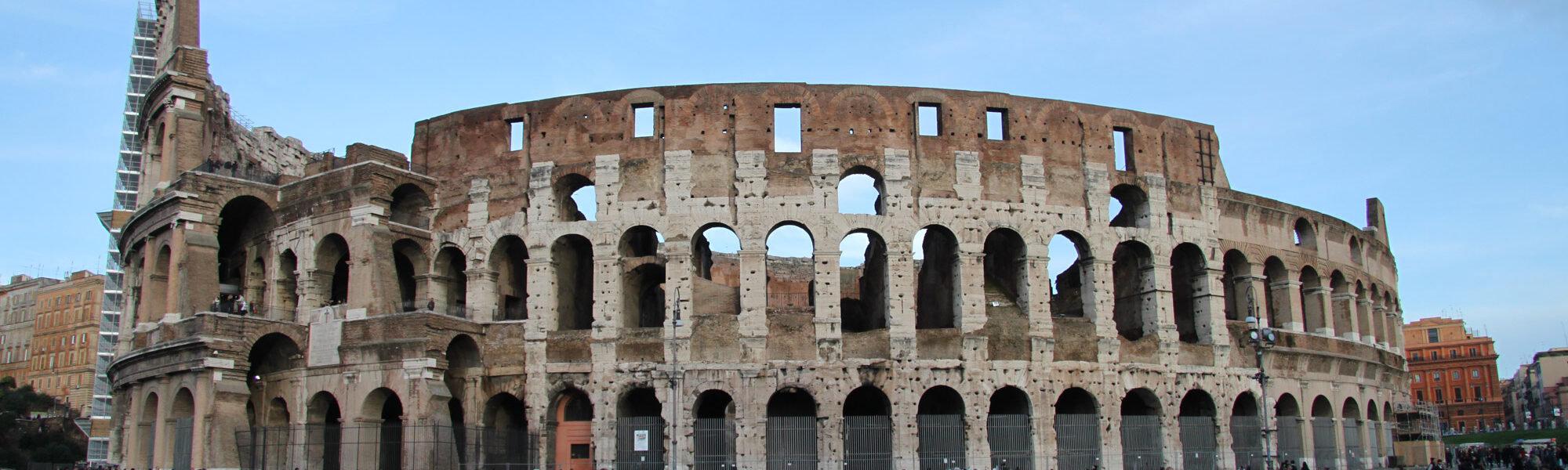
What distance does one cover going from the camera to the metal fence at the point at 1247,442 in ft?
93.7

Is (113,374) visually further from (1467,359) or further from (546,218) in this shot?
(1467,359)

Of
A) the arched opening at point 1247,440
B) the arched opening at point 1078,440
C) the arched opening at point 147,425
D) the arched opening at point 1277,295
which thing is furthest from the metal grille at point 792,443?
the arched opening at point 147,425

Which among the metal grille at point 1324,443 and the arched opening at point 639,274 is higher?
the arched opening at point 639,274

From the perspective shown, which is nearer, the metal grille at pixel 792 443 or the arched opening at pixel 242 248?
the metal grille at pixel 792 443

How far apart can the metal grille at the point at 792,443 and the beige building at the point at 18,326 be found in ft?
202

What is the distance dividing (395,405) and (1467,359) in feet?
205

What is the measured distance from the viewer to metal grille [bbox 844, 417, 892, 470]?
2577 centimetres

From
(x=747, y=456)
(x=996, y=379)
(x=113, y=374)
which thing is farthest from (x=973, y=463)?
(x=113, y=374)

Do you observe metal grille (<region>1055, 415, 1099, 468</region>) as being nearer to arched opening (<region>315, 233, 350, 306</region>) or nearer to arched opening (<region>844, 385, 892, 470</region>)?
arched opening (<region>844, 385, 892, 470</region>)

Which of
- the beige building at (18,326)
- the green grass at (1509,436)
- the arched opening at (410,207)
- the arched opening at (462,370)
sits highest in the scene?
the beige building at (18,326)

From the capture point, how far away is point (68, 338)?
2717 inches

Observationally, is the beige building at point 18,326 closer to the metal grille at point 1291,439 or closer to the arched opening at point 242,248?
the arched opening at point 242,248

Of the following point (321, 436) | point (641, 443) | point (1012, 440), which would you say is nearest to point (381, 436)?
point (321, 436)

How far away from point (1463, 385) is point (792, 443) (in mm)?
59416
